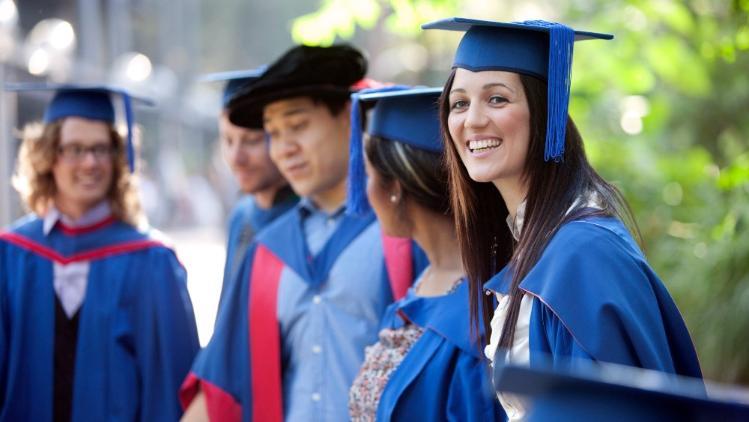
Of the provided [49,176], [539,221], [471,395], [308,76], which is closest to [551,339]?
[539,221]

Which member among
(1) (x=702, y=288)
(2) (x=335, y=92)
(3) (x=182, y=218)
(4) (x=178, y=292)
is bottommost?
(3) (x=182, y=218)

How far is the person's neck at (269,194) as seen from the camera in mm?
4562

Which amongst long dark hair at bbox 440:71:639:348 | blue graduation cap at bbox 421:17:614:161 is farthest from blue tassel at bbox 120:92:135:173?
blue graduation cap at bbox 421:17:614:161

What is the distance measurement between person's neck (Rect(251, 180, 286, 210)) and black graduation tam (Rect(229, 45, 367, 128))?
0.78 m

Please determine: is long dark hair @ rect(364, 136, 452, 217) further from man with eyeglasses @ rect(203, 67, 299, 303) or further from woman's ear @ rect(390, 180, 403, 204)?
man with eyeglasses @ rect(203, 67, 299, 303)

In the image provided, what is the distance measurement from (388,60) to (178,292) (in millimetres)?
19178

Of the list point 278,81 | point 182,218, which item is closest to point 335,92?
point 278,81

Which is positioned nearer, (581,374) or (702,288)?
(581,374)

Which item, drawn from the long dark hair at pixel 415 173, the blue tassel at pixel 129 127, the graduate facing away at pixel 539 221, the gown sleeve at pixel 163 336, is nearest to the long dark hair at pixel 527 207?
the graduate facing away at pixel 539 221

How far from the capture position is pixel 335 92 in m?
3.65

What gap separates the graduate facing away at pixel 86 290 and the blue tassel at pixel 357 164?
123cm

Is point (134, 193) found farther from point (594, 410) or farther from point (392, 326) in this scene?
point (594, 410)

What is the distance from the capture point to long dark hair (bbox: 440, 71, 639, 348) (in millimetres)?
2133

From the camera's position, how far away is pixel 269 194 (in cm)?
460
